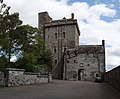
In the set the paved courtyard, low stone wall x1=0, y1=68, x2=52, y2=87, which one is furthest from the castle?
the paved courtyard

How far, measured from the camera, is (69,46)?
223ft

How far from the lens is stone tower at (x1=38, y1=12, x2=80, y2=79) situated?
6705 cm

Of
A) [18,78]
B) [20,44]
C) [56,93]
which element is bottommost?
[56,93]

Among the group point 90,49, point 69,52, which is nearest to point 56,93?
point 69,52

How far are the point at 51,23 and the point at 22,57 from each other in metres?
37.6

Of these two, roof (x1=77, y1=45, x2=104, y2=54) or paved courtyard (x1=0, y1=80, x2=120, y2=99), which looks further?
roof (x1=77, y1=45, x2=104, y2=54)

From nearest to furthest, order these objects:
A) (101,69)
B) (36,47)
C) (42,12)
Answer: (36,47) < (101,69) < (42,12)

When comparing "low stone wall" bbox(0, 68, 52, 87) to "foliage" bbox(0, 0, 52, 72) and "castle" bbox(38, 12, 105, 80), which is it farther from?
"castle" bbox(38, 12, 105, 80)

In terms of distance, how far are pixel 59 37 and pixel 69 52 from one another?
25.8 ft

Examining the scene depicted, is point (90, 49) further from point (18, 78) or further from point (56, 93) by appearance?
point (56, 93)

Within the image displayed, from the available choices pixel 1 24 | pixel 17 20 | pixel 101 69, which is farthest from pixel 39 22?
pixel 1 24

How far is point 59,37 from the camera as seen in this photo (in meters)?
69.4

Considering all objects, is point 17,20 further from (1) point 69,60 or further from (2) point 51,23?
(2) point 51,23

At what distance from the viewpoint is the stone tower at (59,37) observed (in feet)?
220
